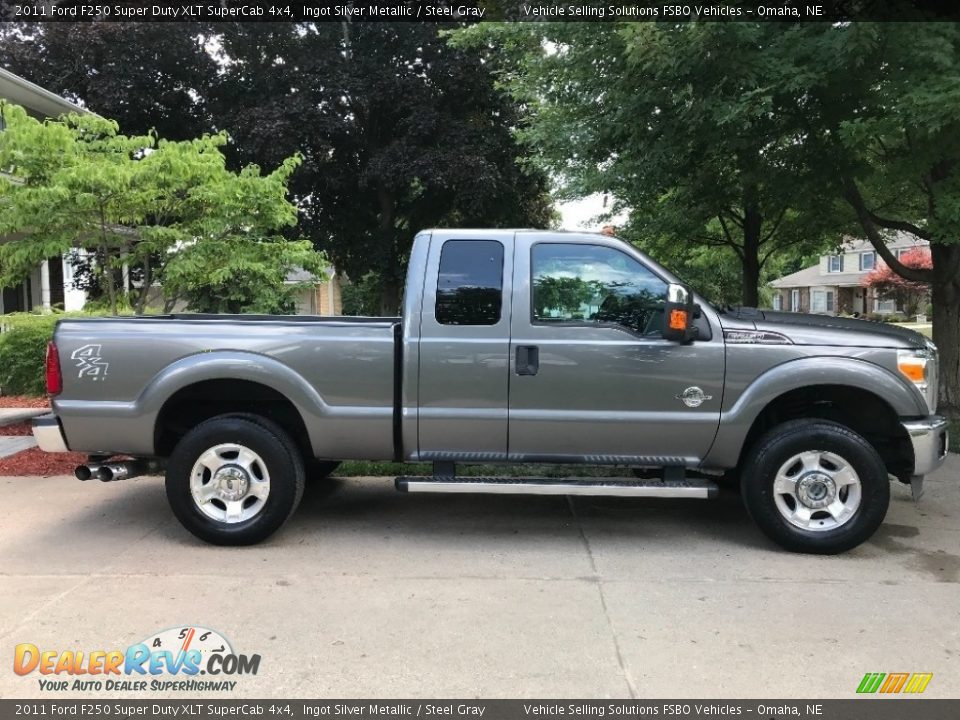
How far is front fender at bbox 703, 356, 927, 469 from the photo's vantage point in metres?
4.55

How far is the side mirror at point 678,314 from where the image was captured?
443 cm

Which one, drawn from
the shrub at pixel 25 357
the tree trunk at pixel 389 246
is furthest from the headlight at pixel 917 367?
the tree trunk at pixel 389 246

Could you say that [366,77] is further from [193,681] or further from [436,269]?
[193,681]

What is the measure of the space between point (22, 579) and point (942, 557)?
580 cm

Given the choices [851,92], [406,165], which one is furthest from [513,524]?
[406,165]

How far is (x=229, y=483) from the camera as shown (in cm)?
481

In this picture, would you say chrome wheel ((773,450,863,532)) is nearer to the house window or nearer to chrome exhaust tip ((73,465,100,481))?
chrome exhaust tip ((73,465,100,481))

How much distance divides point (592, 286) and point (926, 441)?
2323mm

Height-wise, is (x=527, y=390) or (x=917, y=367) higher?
(x=917, y=367)

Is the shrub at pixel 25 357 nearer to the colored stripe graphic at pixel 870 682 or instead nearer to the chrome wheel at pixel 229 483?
the chrome wheel at pixel 229 483

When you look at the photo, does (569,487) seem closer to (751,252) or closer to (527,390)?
(527,390)

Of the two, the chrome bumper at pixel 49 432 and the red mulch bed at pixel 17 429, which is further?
the red mulch bed at pixel 17 429

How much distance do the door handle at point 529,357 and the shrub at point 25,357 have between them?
30.6 ft

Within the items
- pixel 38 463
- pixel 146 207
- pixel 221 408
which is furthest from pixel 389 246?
pixel 221 408
